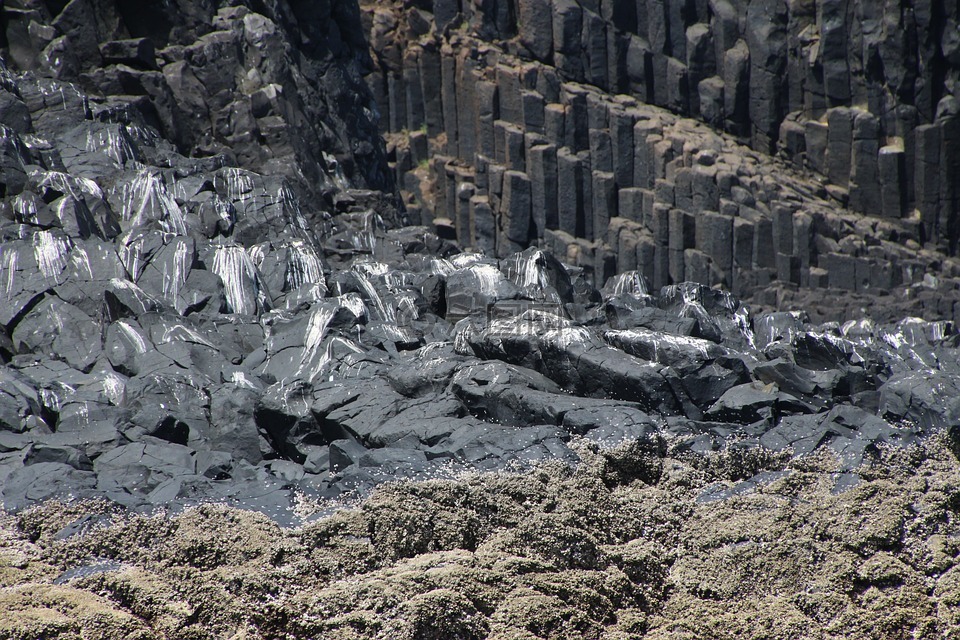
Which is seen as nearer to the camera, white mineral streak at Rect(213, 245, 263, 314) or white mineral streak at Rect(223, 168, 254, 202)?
white mineral streak at Rect(213, 245, 263, 314)

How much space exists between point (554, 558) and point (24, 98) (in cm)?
1914

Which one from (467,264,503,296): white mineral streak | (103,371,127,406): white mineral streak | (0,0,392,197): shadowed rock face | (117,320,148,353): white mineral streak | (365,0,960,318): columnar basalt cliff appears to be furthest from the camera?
(365,0,960,318): columnar basalt cliff

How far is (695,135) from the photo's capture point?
4053 centimetres

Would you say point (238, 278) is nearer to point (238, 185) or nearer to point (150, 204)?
point (150, 204)

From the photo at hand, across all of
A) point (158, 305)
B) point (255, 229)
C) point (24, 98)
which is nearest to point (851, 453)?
point (158, 305)

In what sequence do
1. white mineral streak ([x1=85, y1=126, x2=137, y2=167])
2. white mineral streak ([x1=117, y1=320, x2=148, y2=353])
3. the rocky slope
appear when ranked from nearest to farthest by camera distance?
the rocky slope
white mineral streak ([x1=117, y1=320, x2=148, y2=353])
white mineral streak ([x1=85, y1=126, x2=137, y2=167])

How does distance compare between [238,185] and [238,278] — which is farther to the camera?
[238,185]

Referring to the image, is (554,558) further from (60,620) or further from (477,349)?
(477,349)

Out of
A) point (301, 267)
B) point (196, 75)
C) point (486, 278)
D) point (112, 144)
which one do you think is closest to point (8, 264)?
point (301, 267)

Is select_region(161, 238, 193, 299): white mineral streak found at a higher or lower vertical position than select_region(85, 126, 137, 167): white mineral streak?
lower

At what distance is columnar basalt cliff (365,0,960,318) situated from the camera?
124ft

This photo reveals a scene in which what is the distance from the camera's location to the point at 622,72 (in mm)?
42094

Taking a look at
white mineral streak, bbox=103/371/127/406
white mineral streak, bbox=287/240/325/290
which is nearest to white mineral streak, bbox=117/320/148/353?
white mineral streak, bbox=103/371/127/406

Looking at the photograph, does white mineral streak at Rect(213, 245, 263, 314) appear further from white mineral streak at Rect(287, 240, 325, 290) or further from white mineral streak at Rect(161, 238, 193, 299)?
white mineral streak at Rect(287, 240, 325, 290)
